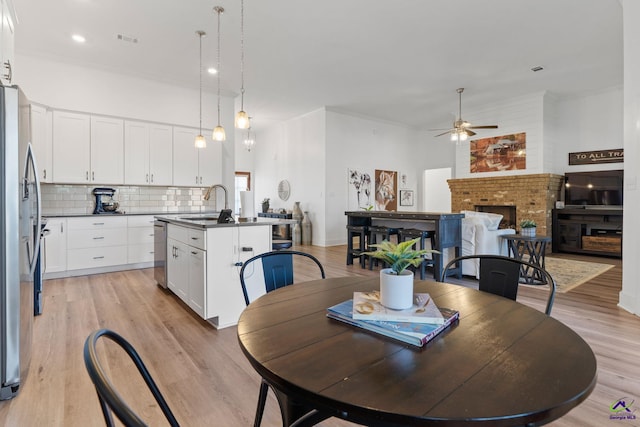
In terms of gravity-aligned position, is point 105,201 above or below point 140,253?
above

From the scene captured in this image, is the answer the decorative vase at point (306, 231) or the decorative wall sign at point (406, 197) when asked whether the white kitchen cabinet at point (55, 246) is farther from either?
the decorative wall sign at point (406, 197)

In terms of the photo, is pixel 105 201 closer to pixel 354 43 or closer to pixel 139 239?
pixel 139 239

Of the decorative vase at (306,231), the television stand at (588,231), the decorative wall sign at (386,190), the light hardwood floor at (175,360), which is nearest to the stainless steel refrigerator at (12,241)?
the light hardwood floor at (175,360)

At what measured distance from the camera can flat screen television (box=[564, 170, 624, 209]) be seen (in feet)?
21.1

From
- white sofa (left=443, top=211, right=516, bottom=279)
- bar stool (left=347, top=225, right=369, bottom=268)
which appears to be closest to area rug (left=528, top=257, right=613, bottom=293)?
white sofa (left=443, top=211, right=516, bottom=279)

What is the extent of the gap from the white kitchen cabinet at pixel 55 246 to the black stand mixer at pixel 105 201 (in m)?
0.61

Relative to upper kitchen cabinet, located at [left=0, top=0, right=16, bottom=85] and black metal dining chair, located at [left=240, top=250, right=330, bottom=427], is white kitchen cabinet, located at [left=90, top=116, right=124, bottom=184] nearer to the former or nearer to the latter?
upper kitchen cabinet, located at [left=0, top=0, right=16, bottom=85]

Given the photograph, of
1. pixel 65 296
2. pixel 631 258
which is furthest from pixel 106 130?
pixel 631 258

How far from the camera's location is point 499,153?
24.6 ft

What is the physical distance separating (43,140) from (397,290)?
5603 mm

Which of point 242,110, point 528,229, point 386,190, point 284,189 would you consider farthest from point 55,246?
point 386,190

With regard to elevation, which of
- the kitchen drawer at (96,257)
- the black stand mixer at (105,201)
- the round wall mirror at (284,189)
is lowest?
the kitchen drawer at (96,257)

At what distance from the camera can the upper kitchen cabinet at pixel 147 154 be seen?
5.43m

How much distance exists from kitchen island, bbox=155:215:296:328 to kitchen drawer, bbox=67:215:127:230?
2401 mm
